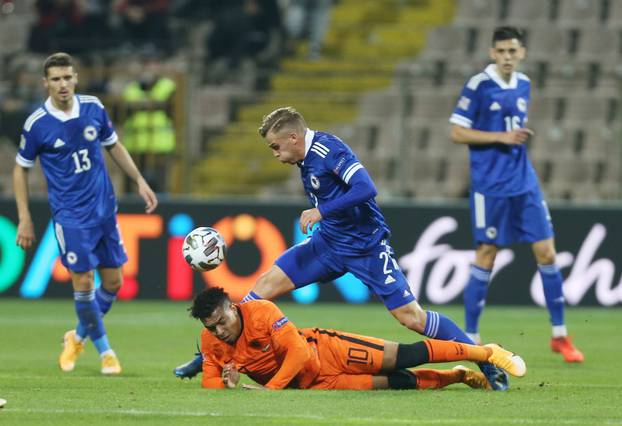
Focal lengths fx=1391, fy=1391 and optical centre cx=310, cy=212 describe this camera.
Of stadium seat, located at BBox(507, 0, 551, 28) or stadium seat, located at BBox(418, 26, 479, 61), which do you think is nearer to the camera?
stadium seat, located at BBox(507, 0, 551, 28)

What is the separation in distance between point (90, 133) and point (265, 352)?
2.49 m

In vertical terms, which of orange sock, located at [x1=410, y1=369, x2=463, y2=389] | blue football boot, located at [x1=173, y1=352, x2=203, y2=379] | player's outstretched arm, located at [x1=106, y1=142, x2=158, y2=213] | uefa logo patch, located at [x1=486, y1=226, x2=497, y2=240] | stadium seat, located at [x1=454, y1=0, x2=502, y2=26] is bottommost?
blue football boot, located at [x1=173, y1=352, x2=203, y2=379]

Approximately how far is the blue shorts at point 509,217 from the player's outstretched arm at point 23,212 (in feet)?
10.9

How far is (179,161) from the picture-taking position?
15695mm

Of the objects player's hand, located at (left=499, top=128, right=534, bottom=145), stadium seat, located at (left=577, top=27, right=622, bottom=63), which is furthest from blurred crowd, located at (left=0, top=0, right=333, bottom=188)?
player's hand, located at (left=499, top=128, right=534, bottom=145)

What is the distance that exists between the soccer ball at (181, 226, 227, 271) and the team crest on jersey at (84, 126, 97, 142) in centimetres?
135

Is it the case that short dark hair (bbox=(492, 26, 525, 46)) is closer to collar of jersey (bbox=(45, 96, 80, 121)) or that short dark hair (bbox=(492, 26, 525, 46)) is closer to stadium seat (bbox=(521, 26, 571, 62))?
collar of jersey (bbox=(45, 96, 80, 121))

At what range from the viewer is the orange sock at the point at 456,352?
7.89 m

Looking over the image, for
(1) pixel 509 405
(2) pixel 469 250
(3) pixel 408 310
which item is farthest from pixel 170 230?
(1) pixel 509 405

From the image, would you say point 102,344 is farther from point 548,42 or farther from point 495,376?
point 548,42

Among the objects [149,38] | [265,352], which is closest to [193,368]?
[265,352]

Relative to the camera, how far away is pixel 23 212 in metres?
9.38

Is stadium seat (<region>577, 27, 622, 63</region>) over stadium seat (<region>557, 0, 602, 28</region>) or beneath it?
beneath

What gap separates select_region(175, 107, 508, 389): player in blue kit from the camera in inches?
314
